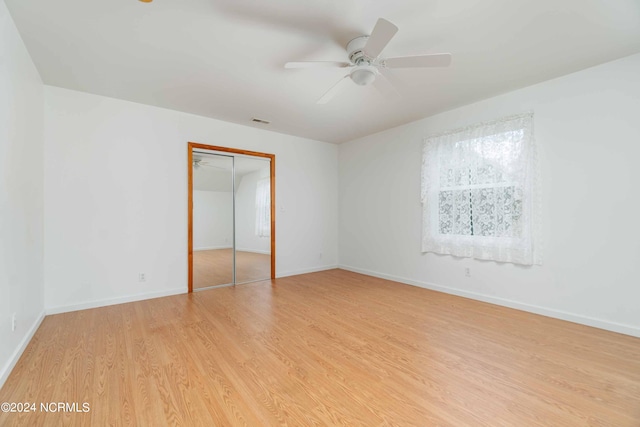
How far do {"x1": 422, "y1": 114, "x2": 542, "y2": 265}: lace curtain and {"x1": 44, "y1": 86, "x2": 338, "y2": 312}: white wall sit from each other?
3173 mm

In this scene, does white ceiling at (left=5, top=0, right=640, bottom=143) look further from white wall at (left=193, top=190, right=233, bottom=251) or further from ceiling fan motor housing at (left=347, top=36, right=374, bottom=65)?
white wall at (left=193, top=190, right=233, bottom=251)

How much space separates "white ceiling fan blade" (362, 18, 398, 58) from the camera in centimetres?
174

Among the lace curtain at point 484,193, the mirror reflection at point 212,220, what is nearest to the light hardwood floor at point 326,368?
the lace curtain at point 484,193

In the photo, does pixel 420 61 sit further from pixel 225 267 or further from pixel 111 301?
pixel 111 301

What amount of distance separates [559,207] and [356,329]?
2.63 m

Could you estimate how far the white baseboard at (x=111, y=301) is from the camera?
3.19m

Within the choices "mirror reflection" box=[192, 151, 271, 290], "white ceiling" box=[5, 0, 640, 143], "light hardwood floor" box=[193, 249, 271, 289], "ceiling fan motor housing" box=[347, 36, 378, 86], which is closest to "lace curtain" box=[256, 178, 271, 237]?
"mirror reflection" box=[192, 151, 271, 290]

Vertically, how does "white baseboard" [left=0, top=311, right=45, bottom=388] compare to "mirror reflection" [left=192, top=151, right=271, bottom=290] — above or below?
below

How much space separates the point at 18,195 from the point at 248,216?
9.13 ft

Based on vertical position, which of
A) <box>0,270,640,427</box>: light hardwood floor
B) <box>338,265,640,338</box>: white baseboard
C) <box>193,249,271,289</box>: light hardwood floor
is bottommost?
<box>0,270,640,427</box>: light hardwood floor

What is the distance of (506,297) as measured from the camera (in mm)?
3449

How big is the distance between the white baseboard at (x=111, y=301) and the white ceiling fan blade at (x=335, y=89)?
10.8 feet

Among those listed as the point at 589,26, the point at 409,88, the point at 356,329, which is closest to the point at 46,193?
the point at 356,329

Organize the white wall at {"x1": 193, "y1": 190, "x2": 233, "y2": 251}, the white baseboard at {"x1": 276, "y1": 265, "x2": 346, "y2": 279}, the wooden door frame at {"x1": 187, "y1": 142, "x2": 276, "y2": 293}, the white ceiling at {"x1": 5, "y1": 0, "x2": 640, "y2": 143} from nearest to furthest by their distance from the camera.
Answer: the white ceiling at {"x1": 5, "y1": 0, "x2": 640, "y2": 143}
the wooden door frame at {"x1": 187, "y1": 142, "x2": 276, "y2": 293}
the white wall at {"x1": 193, "y1": 190, "x2": 233, "y2": 251}
the white baseboard at {"x1": 276, "y1": 265, "x2": 346, "y2": 279}
